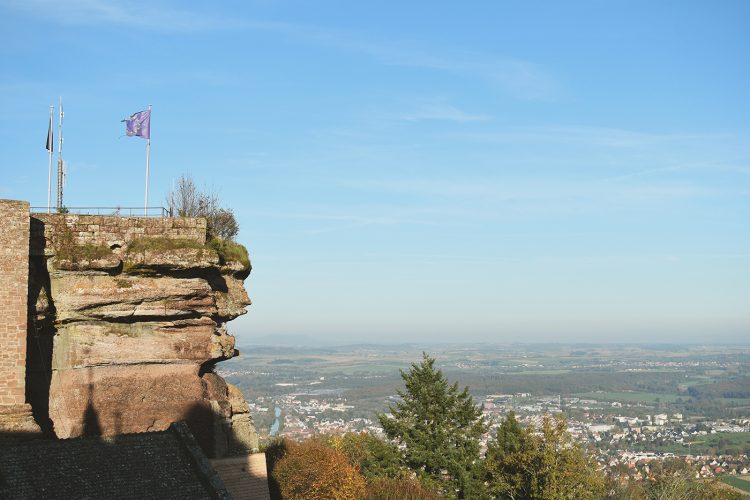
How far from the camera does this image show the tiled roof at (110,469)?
2056 centimetres

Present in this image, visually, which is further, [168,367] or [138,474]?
[168,367]

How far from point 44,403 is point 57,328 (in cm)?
247

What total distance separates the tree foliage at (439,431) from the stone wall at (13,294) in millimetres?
21800

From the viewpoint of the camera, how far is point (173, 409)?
2792 cm

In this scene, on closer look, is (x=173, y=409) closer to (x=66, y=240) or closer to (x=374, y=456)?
(x=66, y=240)

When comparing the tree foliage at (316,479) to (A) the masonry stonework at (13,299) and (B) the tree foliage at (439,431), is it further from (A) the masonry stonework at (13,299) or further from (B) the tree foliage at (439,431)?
(A) the masonry stonework at (13,299)

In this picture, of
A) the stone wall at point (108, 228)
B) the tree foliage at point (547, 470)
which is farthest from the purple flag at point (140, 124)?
the tree foliage at point (547, 470)

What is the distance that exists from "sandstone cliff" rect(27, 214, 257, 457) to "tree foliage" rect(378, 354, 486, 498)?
49.7 feet

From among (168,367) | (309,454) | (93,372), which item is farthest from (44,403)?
(309,454)

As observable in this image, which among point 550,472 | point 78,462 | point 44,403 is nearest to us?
point 78,462

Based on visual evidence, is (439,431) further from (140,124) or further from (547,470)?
(140,124)

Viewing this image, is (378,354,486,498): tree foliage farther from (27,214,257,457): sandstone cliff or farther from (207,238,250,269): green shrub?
(207,238,250,269): green shrub

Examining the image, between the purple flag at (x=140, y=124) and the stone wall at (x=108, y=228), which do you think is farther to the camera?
the purple flag at (x=140, y=124)

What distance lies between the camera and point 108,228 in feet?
93.8
